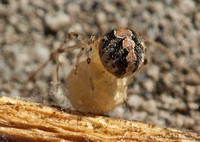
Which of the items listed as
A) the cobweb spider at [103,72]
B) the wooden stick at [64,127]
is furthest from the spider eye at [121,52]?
the wooden stick at [64,127]

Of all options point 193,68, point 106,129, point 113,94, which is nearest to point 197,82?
point 193,68

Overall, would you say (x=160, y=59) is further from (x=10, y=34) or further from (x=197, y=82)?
(x=10, y=34)

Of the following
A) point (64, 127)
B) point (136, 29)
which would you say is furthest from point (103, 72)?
point (136, 29)

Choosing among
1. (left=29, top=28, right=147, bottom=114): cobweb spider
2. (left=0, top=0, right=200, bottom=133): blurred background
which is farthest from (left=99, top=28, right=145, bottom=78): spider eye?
(left=0, top=0, right=200, bottom=133): blurred background

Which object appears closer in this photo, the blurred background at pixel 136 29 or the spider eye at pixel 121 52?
the spider eye at pixel 121 52

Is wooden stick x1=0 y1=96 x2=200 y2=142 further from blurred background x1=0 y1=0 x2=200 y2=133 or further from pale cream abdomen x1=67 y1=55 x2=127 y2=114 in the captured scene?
blurred background x1=0 y1=0 x2=200 y2=133

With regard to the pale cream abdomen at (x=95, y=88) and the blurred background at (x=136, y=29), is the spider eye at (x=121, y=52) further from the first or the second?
the blurred background at (x=136, y=29)

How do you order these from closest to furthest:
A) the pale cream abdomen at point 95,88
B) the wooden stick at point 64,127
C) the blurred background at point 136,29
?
1. the wooden stick at point 64,127
2. the pale cream abdomen at point 95,88
3. the blurred background at point 136,29
